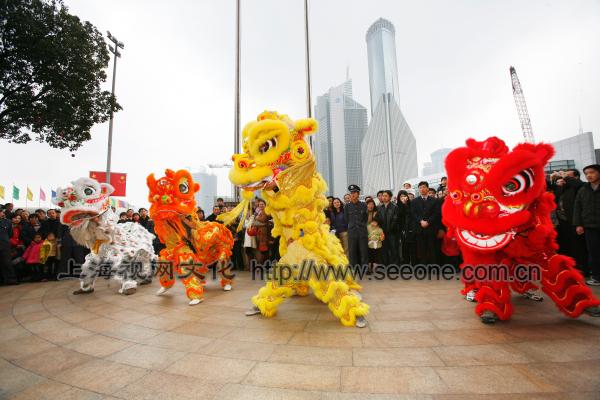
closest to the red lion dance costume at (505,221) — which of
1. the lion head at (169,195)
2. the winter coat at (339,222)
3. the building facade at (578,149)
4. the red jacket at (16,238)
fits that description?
the winter coat at (339,222)

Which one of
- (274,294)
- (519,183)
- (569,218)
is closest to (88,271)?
(274,294)

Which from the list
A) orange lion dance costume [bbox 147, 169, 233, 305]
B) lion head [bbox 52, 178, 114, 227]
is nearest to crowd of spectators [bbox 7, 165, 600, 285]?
orange lion dance costume [bbox 147, 169, 233, 305]

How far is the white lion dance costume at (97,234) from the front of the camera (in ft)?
15.1

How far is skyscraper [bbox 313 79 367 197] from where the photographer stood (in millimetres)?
16453

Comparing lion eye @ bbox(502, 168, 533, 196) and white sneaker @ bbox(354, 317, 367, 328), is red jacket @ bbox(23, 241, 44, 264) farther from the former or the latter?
lion eye @ bbox(502, 168, 533, 196)

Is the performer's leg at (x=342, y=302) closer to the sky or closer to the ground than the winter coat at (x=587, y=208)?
closer to the ground

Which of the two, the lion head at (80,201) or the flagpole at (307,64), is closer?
the lion head at (80,201)

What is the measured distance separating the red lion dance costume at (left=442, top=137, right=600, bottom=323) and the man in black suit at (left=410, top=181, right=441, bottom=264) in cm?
242

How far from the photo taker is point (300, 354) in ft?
7.32

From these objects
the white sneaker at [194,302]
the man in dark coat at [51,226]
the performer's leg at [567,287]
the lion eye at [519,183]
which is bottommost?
the white sneaker at [194,302]

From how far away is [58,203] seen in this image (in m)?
4.55

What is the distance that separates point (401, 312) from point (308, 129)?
235 cm

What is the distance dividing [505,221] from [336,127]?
15.7 m

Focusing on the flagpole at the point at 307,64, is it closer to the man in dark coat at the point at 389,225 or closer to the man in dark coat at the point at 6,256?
the man in dark coat at the point at 389,225
